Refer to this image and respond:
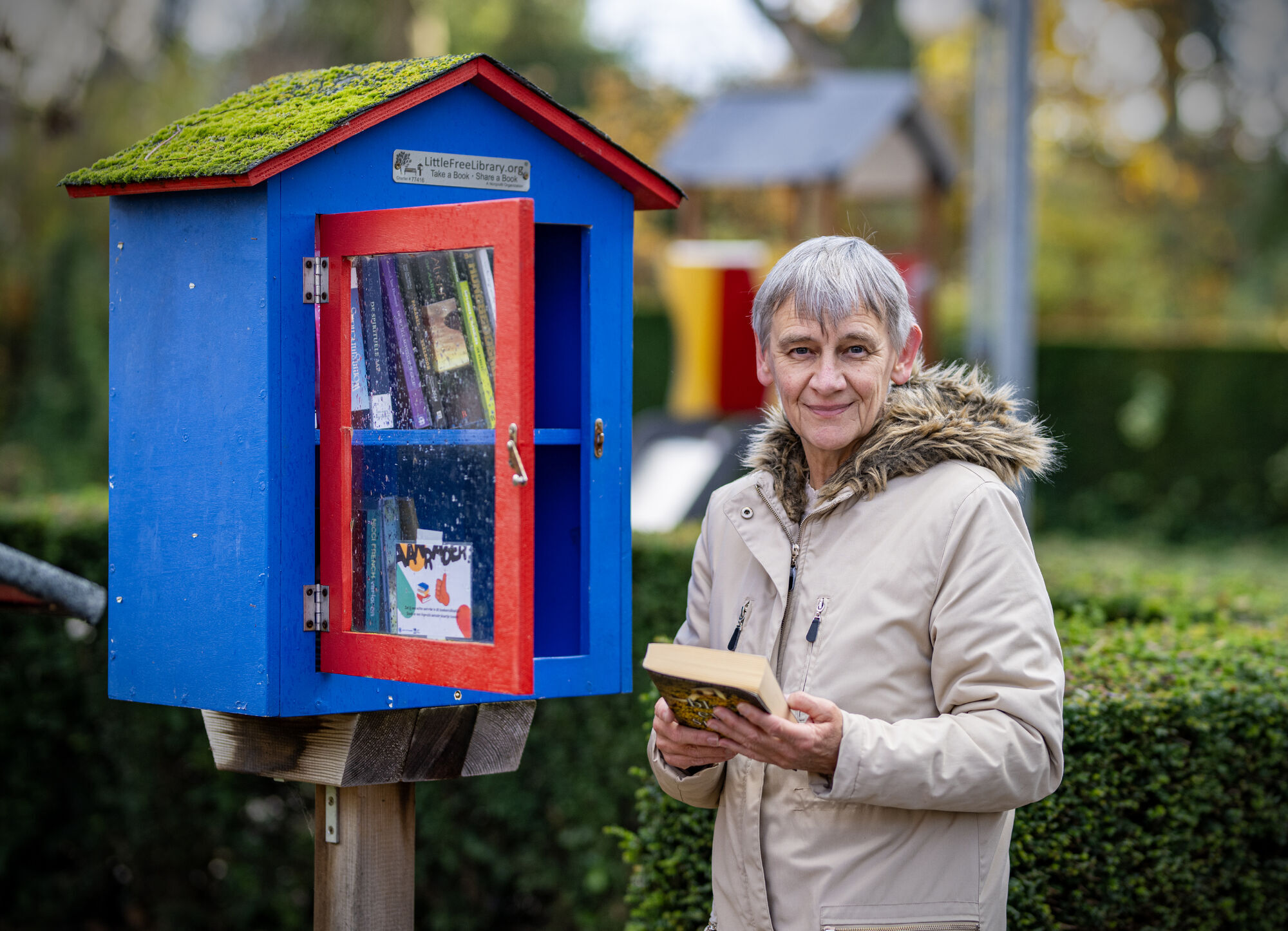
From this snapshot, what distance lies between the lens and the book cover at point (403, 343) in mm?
2488

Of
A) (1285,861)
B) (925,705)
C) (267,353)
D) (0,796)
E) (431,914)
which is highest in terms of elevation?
(267,353)

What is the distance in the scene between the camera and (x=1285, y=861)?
138 inches

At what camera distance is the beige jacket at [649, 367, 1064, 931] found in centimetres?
215

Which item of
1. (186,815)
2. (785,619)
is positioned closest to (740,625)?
(785,619)

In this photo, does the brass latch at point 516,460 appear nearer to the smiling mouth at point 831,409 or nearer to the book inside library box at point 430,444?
the book inside library box at point 430,444

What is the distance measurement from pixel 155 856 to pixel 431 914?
108 cm

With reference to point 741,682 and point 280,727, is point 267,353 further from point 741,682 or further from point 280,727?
point 741,682

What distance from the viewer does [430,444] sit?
2455 mm

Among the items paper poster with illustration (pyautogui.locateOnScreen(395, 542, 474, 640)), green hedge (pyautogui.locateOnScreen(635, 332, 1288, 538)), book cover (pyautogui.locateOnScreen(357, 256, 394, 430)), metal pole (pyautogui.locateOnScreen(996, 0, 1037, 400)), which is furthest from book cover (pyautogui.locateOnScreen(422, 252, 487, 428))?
green hedge (pyautogui.locateOnScreen(635, 332, 1288, 538))

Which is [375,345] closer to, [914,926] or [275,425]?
[275,425]

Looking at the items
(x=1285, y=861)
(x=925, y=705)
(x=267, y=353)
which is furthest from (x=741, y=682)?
(x=1285, y=861)

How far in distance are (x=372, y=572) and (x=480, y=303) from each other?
549mm

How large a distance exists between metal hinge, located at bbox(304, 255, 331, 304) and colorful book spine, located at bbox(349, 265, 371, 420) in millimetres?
63

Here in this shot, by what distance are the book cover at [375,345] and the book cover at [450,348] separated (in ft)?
0.40
